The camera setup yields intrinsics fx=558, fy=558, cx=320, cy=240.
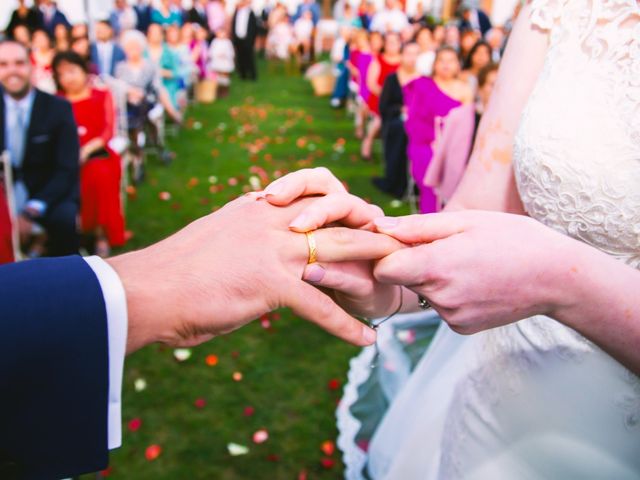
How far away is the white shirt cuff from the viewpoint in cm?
104

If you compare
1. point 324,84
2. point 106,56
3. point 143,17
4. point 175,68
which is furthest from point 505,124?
point 143,17

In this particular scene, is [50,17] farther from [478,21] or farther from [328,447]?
[328,447]

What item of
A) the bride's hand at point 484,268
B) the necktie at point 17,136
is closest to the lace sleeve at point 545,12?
the bride's hand at point 484,268

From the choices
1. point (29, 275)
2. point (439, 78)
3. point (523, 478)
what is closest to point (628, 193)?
point (523, 478)

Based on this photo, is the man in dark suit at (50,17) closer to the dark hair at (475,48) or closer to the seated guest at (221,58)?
the seated guest at (221,58)

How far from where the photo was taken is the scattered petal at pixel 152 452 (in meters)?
3.00

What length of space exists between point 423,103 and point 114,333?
5285mm

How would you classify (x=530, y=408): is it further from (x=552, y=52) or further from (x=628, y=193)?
(x=552, y=52)

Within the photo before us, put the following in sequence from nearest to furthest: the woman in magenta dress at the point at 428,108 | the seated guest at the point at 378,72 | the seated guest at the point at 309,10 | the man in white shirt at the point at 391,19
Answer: the woman in magenta dress at the point at 428,108, the seated guest at the point at 378,72, the man in white shirt at the point at 391,19, the seated guest at the point at 309,10

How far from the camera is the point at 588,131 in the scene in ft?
4.63

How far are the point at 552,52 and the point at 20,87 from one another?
3960mm

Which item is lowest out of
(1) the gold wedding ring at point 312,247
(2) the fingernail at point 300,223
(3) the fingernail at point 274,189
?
(1) the gold wedding ring at point 312,247

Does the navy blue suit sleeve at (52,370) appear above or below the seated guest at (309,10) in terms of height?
below

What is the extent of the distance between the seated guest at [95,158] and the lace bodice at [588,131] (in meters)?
4.38
